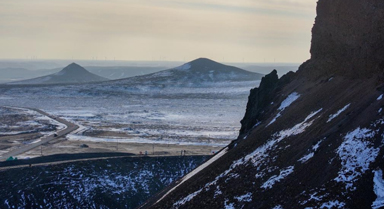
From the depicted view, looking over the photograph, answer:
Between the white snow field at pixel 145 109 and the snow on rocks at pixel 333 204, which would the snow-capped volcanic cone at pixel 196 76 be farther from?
the snow on rocks at pixel 333 204

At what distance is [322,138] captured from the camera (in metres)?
21.8

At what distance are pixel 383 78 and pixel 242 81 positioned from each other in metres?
155

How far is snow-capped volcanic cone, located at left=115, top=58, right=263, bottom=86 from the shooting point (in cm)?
17675

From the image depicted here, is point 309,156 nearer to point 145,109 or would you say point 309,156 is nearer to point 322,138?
point 322,138

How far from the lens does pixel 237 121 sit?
98.3 meters

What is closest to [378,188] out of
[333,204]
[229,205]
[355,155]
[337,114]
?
[333,204]

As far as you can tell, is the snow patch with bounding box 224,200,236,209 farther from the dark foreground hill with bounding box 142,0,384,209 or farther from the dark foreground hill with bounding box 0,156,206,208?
the dark foreground hill with bounding box 0,156,206,208

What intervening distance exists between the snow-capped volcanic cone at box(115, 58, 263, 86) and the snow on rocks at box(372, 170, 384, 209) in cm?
15694

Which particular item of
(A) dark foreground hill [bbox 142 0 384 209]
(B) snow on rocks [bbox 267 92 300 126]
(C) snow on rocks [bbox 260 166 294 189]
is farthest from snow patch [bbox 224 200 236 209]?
(B) snow on rocks [bbox 267 92 300 126]

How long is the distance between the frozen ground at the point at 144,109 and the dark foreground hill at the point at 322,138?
32.5 metres

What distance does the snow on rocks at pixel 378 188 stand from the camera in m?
14.8

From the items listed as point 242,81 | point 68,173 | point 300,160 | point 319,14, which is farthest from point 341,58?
point 242,81

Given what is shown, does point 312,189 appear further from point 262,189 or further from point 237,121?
point 237,121

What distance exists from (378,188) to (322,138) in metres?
6.34
